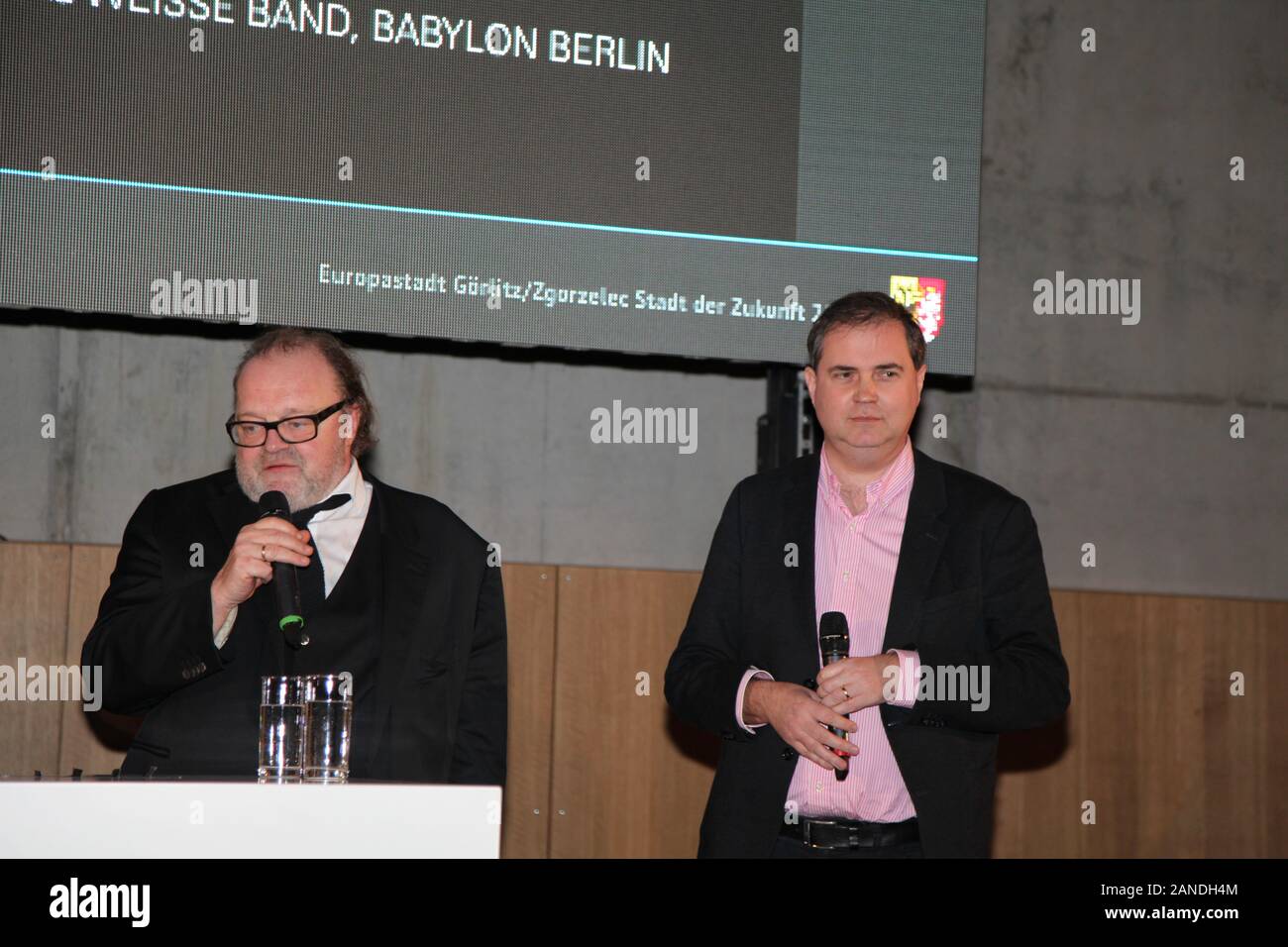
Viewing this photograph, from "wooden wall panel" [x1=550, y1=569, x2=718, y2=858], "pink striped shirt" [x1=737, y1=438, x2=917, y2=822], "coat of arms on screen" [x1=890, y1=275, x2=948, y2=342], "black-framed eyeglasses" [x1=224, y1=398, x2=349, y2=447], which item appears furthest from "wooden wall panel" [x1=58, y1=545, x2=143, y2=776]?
"coat of arms on screen" [x1=890, y1=275, x2=948, y2=342]

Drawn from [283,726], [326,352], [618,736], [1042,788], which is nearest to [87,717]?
[618,736]

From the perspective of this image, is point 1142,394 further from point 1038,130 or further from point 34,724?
point 34,724

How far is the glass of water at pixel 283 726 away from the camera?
2.05m

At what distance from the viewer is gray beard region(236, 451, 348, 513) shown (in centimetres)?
250

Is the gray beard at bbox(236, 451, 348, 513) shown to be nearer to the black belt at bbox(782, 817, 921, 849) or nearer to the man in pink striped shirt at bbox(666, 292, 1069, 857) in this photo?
the man in pink striped shirt at bbox(666, 292, 1069, 857)

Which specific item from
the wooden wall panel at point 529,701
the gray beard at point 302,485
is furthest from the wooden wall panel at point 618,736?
the gray beard at point 302,485

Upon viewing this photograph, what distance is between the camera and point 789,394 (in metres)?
4.33

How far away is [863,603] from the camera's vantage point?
2570mm

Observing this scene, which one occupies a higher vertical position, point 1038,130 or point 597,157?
point 1038,130

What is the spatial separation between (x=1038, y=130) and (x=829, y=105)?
4.03ft

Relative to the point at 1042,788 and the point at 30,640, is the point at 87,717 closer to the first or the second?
the point at 30,640

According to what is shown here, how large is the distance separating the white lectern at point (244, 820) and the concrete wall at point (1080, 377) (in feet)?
9.37

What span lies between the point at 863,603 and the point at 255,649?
1143mm
